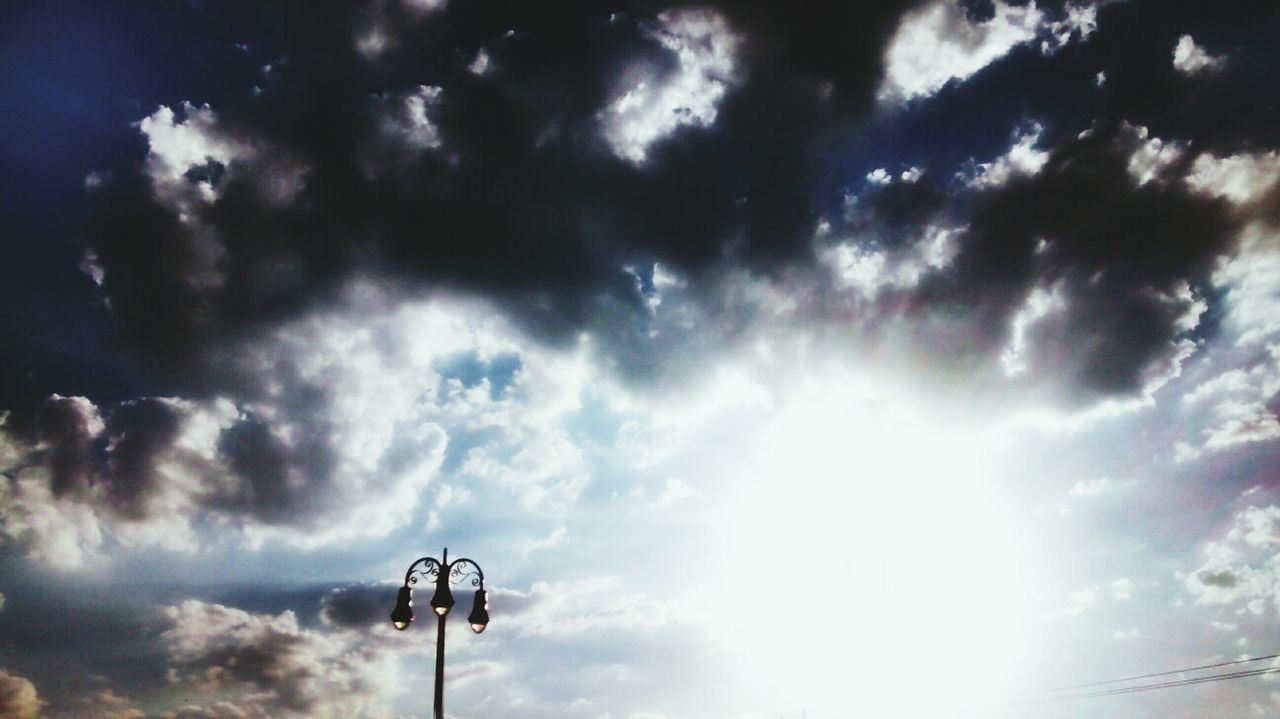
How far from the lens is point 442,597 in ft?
33.8

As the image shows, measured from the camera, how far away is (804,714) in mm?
61844

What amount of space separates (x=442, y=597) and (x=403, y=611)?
3.13 ft

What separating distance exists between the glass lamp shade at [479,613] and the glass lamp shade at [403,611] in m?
1.20

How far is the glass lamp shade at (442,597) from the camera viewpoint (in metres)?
10.2

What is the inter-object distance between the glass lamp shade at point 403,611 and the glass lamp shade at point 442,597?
72 centimetres

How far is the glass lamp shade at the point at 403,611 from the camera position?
10.4 m

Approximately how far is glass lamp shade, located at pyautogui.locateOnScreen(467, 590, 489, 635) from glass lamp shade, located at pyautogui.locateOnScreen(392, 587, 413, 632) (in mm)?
1202

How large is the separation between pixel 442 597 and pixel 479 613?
0.79 m

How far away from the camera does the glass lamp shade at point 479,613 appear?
1037cm

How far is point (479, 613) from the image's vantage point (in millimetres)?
10562

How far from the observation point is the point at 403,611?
10555 millimetres

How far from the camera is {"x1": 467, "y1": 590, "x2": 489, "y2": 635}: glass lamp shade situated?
34.0 feet

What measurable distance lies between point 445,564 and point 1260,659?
1148 inches

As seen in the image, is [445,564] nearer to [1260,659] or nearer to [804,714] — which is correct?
[1260,659]
